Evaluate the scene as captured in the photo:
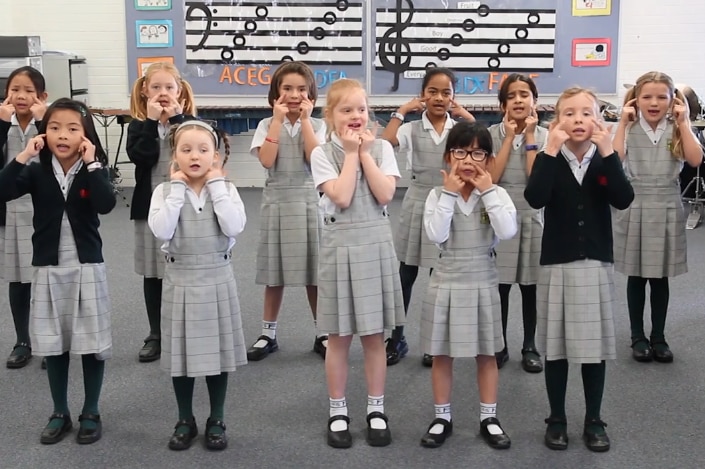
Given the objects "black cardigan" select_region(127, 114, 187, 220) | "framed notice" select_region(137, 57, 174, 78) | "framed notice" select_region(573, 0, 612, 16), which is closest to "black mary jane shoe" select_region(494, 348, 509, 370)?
"black cardigan" select_region(127, 114, 187, 220)

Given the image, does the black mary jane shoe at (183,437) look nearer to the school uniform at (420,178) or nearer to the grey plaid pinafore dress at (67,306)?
the grey plaid pinafore dress at (67,306)

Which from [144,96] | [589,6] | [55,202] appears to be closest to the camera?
[55,202]

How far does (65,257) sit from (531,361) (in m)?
1.81

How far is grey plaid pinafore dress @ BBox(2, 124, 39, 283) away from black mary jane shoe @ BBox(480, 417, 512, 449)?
1877mm

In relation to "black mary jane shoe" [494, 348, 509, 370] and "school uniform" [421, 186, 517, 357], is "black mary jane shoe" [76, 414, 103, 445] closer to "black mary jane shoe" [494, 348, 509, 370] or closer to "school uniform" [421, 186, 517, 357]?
"school uniform" [421, 186, 517, 357]

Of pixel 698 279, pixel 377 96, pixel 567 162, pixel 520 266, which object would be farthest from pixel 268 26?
pixel 567 162

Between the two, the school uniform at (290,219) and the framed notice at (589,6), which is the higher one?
the framed notice at (589,6)

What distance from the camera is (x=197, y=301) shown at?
252 centimetres

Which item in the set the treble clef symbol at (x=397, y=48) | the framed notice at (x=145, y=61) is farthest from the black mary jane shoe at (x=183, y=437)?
the framed notice at (x=145, y=61)

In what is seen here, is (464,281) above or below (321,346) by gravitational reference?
above

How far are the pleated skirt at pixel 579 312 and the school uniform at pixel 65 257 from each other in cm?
142

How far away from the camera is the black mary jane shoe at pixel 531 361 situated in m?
3.25

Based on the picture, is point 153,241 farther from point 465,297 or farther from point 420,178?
point 465,297

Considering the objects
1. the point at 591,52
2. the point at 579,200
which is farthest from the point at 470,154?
the point at 591,52
